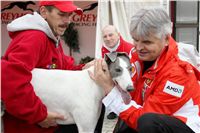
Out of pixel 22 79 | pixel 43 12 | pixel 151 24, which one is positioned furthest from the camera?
pixel 43 12

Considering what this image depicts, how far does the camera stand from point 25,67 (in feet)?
8.23

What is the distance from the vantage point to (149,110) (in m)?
2.69

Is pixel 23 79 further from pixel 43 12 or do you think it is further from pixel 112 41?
pixel 112 41

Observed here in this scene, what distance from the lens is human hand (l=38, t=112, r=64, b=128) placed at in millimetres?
2664

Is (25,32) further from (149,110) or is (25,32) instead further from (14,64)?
(149,110)

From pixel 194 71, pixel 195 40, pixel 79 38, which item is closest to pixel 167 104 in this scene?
pixel 194 71

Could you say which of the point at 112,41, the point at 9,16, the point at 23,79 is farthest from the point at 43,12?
the point at 9,16

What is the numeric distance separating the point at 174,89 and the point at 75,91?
24.9 inches

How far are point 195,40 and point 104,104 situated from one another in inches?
201

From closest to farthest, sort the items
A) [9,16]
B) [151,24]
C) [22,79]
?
[22,79] < [151,24] < [9,16]

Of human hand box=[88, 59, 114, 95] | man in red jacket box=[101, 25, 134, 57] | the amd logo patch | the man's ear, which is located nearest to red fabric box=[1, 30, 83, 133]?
the man's ear

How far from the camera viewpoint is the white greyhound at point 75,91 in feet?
8.73

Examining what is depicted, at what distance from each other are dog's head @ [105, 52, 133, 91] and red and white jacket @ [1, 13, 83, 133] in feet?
1.36

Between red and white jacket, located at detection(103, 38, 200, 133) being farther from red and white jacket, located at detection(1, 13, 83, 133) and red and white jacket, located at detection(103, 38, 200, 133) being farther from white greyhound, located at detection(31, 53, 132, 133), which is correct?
red and white jacket, located at detection(1, 13, 83, 133)
